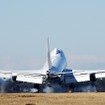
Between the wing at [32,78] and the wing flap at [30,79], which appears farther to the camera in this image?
the wing flap at [30,79]

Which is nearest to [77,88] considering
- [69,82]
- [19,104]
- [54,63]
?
[69,82]

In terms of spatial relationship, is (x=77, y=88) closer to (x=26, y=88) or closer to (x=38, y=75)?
(x=38, y=75)

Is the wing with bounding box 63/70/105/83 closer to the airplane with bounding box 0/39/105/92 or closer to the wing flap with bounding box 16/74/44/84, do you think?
the airplane with bounding box 0/39/105/92

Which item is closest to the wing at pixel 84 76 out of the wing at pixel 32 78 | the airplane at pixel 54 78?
the airplane at pixel 54 78

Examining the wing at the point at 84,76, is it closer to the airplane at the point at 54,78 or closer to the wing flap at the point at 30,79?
the airplane at the point at 54,78

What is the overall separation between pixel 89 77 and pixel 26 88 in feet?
83.8

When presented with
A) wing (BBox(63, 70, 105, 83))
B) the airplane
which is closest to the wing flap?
the airplane

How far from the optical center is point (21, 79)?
96.5 metres

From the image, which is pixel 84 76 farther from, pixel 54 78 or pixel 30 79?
pixel 30 79

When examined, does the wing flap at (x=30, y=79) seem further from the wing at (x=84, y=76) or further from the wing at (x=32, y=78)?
the wing at (x=84, y=76)

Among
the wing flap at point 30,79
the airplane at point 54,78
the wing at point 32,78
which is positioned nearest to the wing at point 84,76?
the airplane at point 54,78

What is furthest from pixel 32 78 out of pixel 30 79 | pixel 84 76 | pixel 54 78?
pixel 84 76

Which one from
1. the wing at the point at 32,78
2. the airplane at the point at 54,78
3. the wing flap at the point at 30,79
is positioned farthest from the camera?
the wing flap at the point at 30,79

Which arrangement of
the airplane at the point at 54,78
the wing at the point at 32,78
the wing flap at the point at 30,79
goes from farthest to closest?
the wing flap at the point at 30,79 < the wing at the point at 32,78 < the airplane at the point at 54,78
